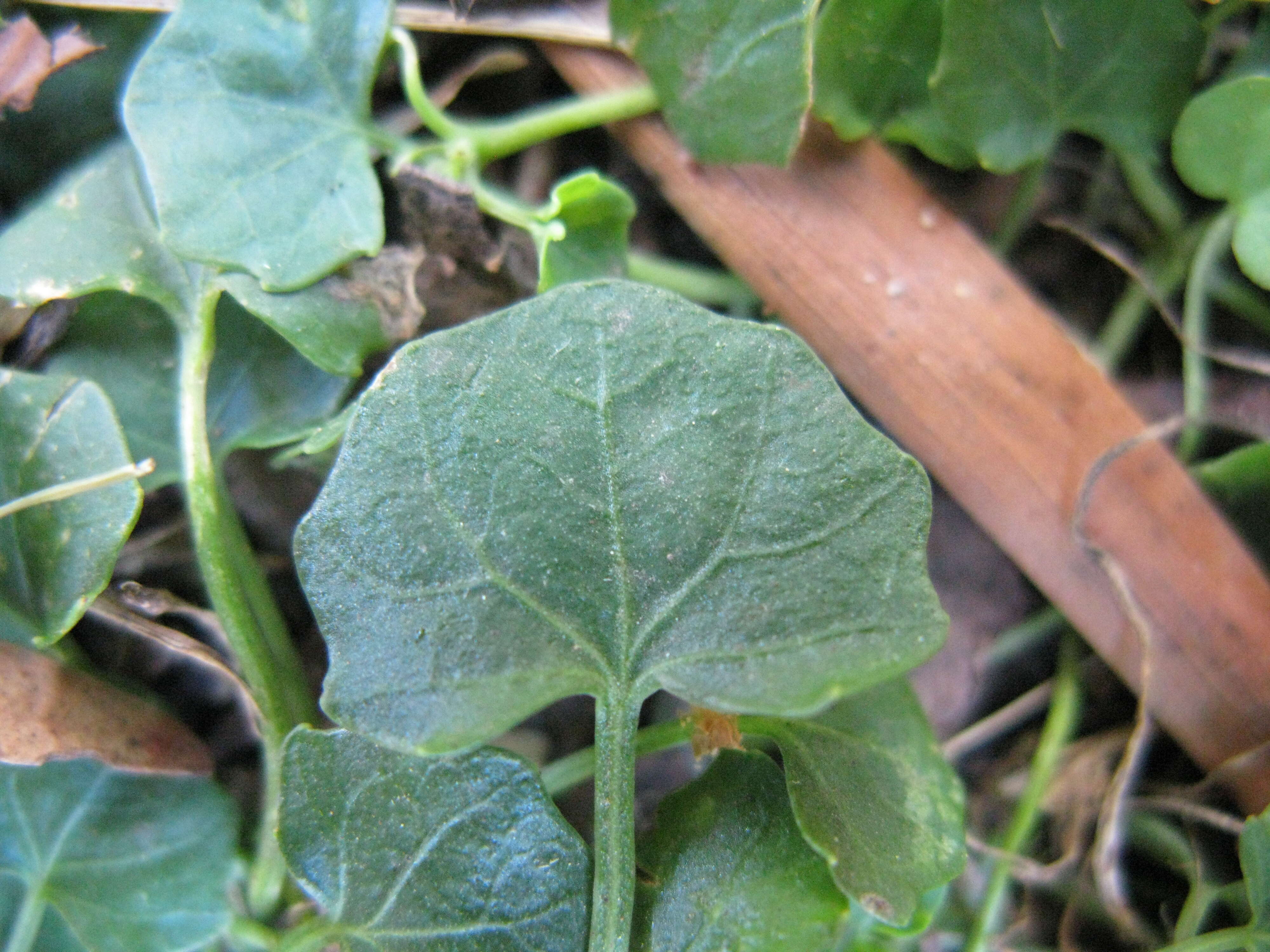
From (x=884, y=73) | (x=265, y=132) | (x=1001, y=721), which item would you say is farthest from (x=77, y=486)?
(x=1001, y=721)

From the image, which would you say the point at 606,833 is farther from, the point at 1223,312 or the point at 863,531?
the point at 1223,312

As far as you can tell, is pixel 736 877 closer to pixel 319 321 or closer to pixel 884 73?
pixel 319 321

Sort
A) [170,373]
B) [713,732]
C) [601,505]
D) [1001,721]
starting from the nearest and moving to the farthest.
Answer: [601,505] → [713,732] → [170,373] → [1001,721]

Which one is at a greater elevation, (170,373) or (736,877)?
(170,373)

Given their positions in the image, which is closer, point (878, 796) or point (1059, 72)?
point (878, 796)

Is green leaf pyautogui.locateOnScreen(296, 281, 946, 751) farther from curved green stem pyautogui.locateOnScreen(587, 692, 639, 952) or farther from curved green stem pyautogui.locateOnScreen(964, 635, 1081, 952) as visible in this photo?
curved green stem pyautogui.locateOnScreen(964, 635, 1081, 952)

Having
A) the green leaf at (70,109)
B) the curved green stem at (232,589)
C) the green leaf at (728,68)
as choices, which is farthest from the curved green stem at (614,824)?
the green leaf at (70,109)

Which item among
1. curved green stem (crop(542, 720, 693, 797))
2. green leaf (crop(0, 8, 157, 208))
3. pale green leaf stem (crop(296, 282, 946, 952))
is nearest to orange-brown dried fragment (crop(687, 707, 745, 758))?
curved green stem (crop(542, 720, 693, 797))

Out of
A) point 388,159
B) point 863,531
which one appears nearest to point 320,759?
point 863,531
